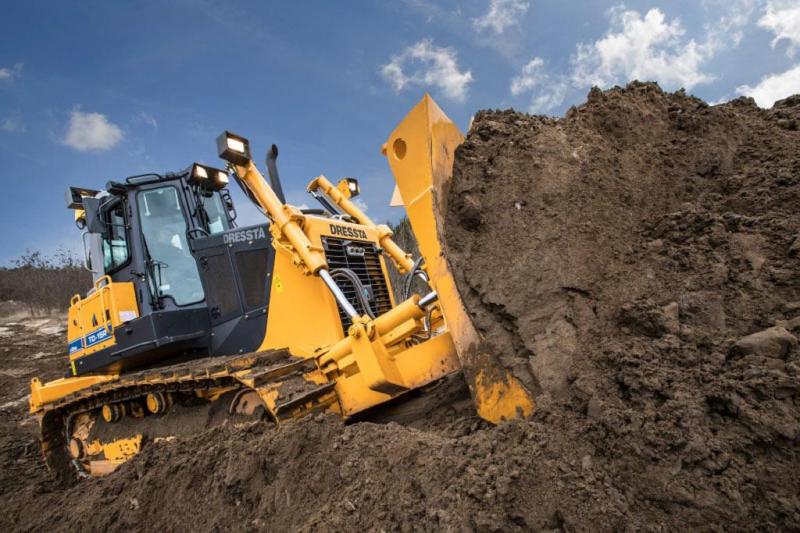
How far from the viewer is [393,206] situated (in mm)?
2918

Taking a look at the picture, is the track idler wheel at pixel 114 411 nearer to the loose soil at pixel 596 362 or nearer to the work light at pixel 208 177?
A: the loose soil at pixel 596 362

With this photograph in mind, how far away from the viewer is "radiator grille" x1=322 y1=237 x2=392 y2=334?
166 inches

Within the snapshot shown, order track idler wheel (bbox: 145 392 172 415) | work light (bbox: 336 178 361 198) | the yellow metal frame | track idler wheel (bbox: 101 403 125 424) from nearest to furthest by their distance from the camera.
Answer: the yellow metal frame, track idler wheel (bbox: 145 392 172 415), track idler wheel (bbox: 101 403 125 424), work light (bbox: 336 178 361 198)

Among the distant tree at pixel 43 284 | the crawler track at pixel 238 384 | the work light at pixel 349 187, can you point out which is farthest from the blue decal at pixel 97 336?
the distant tree at pixel 43 284

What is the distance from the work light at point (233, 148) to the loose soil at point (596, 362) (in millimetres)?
2237

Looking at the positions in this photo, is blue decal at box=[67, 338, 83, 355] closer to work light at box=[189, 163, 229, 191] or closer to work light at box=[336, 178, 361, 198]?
work light at box=[189, 163, 229, 191]

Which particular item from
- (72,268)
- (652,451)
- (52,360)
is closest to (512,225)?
(652,451)

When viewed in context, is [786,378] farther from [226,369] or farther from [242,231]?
[242,231]

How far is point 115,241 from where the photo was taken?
498 centimetres

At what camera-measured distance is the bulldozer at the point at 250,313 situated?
255 centimetres

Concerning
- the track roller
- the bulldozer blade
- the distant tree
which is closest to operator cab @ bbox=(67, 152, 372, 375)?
the track roller

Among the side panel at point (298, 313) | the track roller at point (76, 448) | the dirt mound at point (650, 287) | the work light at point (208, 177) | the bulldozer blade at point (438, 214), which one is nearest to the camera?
the dirt mound at point (650, 287)

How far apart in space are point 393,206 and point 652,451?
187 centimetres

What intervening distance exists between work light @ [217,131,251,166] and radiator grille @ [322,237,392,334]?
992 millimetres
